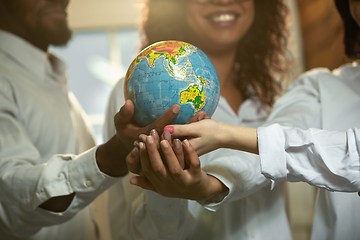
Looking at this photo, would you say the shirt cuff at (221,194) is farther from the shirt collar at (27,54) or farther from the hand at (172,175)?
the shirt collar at (27,54)

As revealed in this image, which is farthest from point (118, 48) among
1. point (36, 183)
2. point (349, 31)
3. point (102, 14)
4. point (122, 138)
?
point (122, 138)

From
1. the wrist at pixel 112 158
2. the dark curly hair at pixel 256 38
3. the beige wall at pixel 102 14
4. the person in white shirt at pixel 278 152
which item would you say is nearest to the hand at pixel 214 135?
the person in white shirt at pixel 278 152

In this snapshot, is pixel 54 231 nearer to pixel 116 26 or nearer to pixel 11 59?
pixel 11 59

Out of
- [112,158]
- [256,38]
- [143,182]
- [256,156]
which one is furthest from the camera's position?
[256,38]

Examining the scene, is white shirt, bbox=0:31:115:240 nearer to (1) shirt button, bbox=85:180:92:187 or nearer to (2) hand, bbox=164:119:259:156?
(1) shirt button, bbox=85:180:92:187

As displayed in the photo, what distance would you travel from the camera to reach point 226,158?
3.92ft

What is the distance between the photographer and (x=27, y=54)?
1.58 m

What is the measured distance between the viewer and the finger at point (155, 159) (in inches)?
34.8

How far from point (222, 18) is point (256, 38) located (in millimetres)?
A: 474

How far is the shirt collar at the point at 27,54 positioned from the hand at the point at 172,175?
96 cm

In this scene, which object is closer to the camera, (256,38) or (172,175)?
(172,175)

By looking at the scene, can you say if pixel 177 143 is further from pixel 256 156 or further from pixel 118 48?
pixel 118 48

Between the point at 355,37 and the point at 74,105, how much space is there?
1499mm

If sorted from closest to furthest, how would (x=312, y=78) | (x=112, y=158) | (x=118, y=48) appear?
(x=112, y=158) < (x=312, y=78) < (x=118, y=48)
